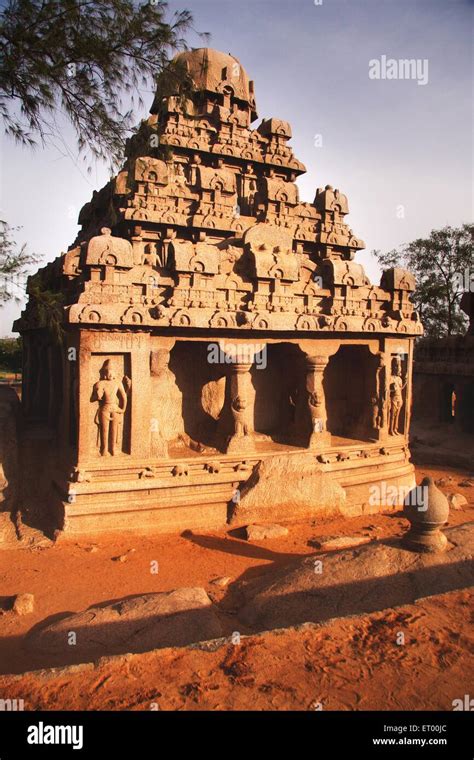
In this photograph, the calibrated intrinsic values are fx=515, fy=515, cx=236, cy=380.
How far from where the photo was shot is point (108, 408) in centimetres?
923

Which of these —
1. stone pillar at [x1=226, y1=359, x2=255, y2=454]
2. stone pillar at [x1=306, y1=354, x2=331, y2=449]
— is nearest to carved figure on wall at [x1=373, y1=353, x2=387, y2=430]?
stone pillar at [x1=306, y1=354, x2=331, y2=449]

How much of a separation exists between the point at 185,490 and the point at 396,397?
5.64 meters

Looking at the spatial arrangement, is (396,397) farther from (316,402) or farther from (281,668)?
(281,668)

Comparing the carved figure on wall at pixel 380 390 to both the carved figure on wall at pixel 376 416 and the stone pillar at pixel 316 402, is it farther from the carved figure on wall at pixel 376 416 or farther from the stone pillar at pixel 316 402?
the stone pillar at pixel 316 402

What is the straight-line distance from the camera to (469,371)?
64.1 ft

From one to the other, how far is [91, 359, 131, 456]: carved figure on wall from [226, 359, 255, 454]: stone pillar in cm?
222

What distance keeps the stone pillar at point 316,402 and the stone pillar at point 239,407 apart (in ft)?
4.98

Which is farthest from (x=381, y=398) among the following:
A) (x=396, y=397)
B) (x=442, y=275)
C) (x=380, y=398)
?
(x=442, y=275)

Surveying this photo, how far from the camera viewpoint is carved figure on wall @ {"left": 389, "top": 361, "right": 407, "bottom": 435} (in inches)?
484

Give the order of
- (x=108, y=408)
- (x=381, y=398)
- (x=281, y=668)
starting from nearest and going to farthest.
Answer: (x=281, y=668) < (x=108, y=408) < (x=381, y=398)

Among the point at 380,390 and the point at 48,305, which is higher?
the point at 48,305

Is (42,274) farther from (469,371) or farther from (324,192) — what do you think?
(469,371)

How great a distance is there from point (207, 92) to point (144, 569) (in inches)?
538
